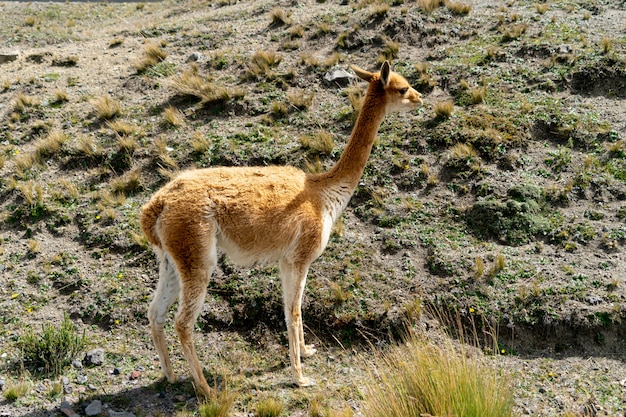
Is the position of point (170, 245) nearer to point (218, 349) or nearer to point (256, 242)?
point (256, 242)

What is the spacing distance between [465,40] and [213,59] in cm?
500

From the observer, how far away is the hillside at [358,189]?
6.52 meters

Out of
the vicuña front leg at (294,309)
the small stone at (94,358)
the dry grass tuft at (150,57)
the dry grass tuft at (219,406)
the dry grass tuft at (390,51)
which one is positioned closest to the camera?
the dry grass tuft at (219,406)

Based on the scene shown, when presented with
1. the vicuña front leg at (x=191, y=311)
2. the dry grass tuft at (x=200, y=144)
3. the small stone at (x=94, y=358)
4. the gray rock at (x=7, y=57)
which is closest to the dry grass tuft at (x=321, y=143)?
the dry grass tuft at (x=200, y=144)

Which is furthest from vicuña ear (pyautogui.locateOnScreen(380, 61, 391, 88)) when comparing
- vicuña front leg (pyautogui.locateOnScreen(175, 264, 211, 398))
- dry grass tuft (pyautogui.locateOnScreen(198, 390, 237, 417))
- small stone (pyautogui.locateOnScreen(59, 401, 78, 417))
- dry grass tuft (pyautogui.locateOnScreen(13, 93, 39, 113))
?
dry grass tuft (pyautogui.locateOnScreen(13, 93, 39, 113))

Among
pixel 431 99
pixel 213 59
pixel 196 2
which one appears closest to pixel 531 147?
pixel 431 99

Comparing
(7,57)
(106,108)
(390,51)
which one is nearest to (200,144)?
(106,108)

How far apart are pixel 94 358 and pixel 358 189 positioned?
415 centimetres

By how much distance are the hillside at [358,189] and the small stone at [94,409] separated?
15cm

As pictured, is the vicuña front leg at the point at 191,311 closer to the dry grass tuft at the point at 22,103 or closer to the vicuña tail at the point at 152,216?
the vicuña tail at the point at 152,216

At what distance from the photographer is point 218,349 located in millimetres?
6637

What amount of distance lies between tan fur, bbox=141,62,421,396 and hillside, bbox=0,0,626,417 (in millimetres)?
783

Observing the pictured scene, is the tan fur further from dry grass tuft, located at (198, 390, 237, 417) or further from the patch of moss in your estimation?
the patch of moss

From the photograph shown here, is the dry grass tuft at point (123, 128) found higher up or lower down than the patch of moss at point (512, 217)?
higher up
